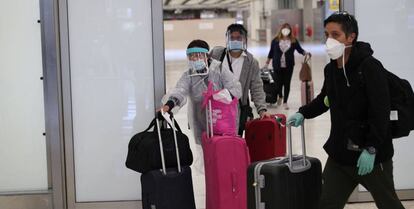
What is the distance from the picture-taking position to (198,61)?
15.4ft

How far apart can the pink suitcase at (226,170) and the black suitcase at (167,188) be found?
0.95 ft

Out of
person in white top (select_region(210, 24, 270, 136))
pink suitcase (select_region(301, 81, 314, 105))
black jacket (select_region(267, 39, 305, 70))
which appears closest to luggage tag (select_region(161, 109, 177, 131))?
person in white top (select_region(210, 24, 270, 136))

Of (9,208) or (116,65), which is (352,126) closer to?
(116,65)

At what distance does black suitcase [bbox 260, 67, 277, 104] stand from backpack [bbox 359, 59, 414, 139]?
8.12m

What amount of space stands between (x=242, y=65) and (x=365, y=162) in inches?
82.7

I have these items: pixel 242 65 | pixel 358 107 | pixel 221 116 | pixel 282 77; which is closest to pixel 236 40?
pixel 242 65

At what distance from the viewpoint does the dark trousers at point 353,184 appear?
336cm

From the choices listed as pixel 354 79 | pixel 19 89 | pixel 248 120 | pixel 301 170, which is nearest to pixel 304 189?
pixel 301 170

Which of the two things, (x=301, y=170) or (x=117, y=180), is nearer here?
(x=301, y=170)

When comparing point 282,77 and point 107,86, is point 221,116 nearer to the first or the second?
point 107,86

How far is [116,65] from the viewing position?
17.6 feet

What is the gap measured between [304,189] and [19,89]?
2822mm

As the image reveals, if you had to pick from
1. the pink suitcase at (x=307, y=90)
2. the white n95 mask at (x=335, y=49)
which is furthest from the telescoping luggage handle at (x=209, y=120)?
the pink suitcase at (x=307, y=90)

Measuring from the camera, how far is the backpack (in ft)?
11.0
